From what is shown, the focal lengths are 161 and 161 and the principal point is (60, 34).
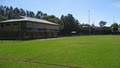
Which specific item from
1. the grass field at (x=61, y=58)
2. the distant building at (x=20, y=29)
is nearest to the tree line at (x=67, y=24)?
the distant building at (x=20, y=29)

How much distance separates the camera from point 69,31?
100 m

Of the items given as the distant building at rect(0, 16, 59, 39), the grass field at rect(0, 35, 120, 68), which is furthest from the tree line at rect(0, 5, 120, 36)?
the grass field at rect(0, 35, 120, 68)

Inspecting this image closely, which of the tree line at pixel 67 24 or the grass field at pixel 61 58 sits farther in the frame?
the tree line at pixel 67 24

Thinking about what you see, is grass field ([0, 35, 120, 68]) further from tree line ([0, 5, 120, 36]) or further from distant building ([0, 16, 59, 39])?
tree line ([0, 5, 120, 36])

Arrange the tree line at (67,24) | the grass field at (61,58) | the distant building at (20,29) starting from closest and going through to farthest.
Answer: the grass field at (61,58)
the distant building at (20,29)
the tree line at (67,24)

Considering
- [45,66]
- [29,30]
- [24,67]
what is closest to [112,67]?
[45,66]

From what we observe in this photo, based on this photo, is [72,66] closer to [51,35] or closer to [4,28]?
[4,28]

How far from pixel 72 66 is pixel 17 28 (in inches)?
1942

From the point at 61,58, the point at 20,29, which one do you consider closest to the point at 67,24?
the point at 20,29

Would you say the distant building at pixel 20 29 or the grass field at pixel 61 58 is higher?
the distant building at pixel 20 29

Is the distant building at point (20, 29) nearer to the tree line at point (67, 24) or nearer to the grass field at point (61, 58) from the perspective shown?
the tree line at point (67, 24)

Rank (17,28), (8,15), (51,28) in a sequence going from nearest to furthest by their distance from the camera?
(17,28), (51,28), (8,15)

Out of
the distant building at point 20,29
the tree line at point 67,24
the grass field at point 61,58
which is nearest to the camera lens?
the grass field at point 61,58

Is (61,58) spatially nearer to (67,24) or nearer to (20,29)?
(20,29)
